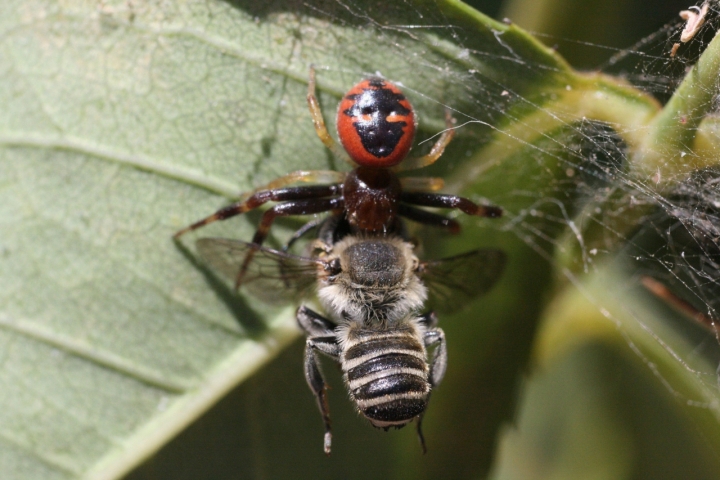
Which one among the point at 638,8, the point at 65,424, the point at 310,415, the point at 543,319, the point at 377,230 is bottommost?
the point at 65,424

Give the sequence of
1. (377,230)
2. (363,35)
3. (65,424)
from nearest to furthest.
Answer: (363,35) < (377,230) < (65,424)

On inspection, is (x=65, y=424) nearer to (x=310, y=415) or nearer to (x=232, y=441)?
(x=232, y=441)

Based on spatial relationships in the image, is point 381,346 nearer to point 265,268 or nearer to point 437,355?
point 437,355

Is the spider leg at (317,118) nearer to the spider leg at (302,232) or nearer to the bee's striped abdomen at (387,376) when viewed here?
the spider leg at (302,232)

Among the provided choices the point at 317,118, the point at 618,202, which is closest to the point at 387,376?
the point at 317,118

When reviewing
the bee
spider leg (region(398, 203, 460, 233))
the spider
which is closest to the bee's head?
the bee

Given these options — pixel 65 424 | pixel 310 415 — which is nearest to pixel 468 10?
pixel 310 415

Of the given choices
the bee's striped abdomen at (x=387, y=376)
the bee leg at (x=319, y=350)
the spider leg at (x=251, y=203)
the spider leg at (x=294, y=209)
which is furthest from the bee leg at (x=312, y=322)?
the spider leg at (x=251, y=203)

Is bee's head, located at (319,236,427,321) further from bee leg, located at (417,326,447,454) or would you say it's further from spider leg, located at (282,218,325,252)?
spider leg, located at (282,218,325,252)
